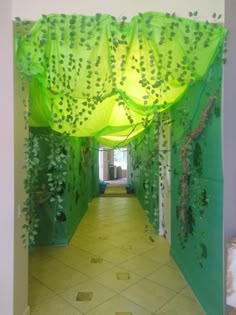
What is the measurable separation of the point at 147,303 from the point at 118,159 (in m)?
12.6

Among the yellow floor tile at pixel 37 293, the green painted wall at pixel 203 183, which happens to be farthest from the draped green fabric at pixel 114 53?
the yellow floor tile at pixel 37 293

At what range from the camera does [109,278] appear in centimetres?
279

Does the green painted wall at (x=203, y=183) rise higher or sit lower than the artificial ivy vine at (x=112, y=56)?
lower

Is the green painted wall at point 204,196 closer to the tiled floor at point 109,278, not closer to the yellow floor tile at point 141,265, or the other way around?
the tiled floor at point 109,278

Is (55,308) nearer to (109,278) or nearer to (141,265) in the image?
(109,278)

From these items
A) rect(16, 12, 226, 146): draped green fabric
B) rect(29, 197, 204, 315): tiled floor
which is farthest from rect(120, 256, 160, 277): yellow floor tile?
rect(16, 12, 226, 146): draped green fabric

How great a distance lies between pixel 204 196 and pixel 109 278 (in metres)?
1.54

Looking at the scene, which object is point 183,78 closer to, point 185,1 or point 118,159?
point 185,1

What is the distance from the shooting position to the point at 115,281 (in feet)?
8.93

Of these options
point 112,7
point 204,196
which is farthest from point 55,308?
point 112,7

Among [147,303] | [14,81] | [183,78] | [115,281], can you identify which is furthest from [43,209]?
[183,78]

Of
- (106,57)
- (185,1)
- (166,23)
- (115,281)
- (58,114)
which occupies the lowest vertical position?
(115,281)

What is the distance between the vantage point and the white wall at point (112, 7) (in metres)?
1.70
